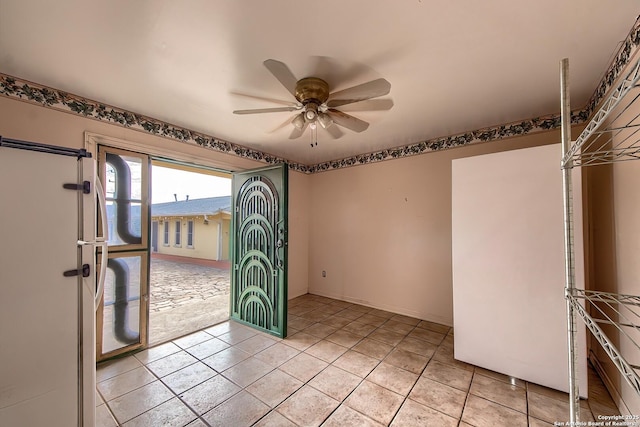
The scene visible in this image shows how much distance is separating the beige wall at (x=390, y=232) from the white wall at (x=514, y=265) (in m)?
0.93

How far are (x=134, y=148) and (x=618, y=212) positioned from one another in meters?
4.20

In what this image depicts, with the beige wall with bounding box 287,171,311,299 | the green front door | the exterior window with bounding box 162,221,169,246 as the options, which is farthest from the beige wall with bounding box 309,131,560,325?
the exterior window with bounding box 162,221,169,246

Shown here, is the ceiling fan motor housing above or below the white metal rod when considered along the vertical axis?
above

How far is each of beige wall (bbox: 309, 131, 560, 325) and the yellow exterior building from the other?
17.6ft

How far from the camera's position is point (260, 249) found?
3.22 m

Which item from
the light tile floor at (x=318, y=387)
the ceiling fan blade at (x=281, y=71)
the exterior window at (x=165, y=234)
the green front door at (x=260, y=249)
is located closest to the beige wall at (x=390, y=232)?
the light tile floor at (x=318, y=387)

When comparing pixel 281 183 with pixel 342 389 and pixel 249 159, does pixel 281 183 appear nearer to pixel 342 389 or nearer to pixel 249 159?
pixel 249 159

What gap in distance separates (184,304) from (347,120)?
4086 mm

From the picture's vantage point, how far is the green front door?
2.99 metres

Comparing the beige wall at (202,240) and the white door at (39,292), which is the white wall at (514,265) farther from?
the beige wall at (202,240)

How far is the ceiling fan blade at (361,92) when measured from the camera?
1.61 m

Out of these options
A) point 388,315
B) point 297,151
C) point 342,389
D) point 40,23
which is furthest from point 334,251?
point 40,23

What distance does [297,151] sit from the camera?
3.96 meters

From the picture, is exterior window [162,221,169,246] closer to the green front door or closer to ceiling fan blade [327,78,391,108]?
the green front door
